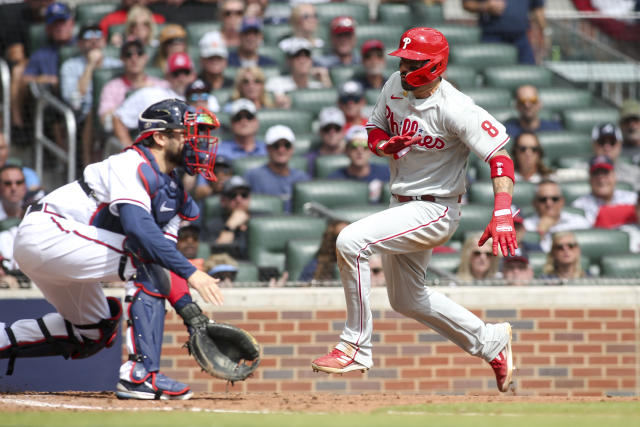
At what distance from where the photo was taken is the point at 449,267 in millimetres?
7191

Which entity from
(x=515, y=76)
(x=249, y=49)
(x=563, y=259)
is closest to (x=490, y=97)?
(x=515, y=76)

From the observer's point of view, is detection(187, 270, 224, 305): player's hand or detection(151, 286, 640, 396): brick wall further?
detection(151, 286, 640, 396): brick wall

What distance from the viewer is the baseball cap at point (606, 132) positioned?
8680 millimetres

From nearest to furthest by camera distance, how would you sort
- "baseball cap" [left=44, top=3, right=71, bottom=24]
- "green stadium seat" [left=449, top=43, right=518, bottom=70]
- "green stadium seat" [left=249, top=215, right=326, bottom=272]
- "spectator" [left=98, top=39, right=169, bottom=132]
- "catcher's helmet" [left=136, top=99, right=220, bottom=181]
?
"catcher's helmet" [left=136, top=99, right=220, bottom=181], "green stadium seat" [left=249, top=215, right=326, bottom=272], "spectator" [left=98, top=39, right=169, bottom=132], "baseball cap" [left=44, top=3, right=71, bottom=24], "green stadium seat" [left=449, top=43, right=518, bottom=70]

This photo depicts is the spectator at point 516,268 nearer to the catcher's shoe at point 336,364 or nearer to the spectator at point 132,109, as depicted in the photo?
the catcher's shoe at point 336,364

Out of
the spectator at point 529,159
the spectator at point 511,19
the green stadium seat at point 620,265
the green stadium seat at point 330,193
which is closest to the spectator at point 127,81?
the green stadium seat at point 330,193

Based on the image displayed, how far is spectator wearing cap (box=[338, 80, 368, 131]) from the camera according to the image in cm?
869

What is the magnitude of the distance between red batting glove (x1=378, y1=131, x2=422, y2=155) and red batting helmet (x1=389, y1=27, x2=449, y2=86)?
250mm

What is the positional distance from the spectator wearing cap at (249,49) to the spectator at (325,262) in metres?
2.92

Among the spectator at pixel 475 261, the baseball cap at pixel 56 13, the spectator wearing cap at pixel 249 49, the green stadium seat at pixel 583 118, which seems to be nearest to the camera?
the spectator at pixel 475 261

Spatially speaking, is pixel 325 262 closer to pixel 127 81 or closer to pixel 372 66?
pixel 127 81

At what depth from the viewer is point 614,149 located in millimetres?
8680

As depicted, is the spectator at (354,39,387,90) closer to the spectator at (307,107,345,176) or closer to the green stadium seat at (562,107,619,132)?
the spectator at (307,107,345,176)

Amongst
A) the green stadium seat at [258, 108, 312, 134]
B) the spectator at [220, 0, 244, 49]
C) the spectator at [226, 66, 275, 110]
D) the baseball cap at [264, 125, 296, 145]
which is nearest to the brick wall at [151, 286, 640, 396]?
the baseball cap at [264, 125, 296, 145]
